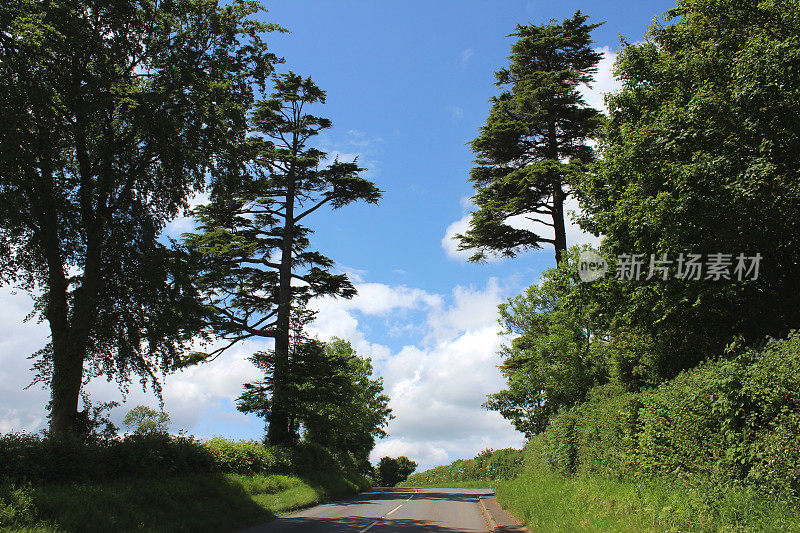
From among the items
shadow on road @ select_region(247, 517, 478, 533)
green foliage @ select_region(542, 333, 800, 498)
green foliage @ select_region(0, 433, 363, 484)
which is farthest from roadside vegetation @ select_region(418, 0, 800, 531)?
green foliage @ select_region(0, 433, 363, 484)

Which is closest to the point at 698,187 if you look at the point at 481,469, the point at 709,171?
the point at 709,171

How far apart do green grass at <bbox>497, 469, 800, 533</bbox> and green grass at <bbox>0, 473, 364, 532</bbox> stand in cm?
872

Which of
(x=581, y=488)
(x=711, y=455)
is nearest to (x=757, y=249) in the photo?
(x=711, y=455)

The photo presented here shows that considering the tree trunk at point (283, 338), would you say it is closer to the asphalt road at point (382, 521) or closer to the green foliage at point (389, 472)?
the asphalt road at point (382, 521)

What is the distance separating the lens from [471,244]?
84.5 feet

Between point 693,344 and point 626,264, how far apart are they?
3002 millimetres

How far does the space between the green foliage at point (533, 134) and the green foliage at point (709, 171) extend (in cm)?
822

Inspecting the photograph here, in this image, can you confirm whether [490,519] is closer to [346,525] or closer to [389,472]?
[346,525]

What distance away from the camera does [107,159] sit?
17031 mm

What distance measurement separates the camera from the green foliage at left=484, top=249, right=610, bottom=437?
17.9m

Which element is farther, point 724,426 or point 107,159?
point 107,159

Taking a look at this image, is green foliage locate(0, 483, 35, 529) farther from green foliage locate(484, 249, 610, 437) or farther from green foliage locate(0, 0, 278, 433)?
green foliage locate(484, 249, 610, 437)

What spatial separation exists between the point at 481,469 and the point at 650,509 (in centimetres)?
4714

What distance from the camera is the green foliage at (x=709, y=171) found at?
10.9 metres
